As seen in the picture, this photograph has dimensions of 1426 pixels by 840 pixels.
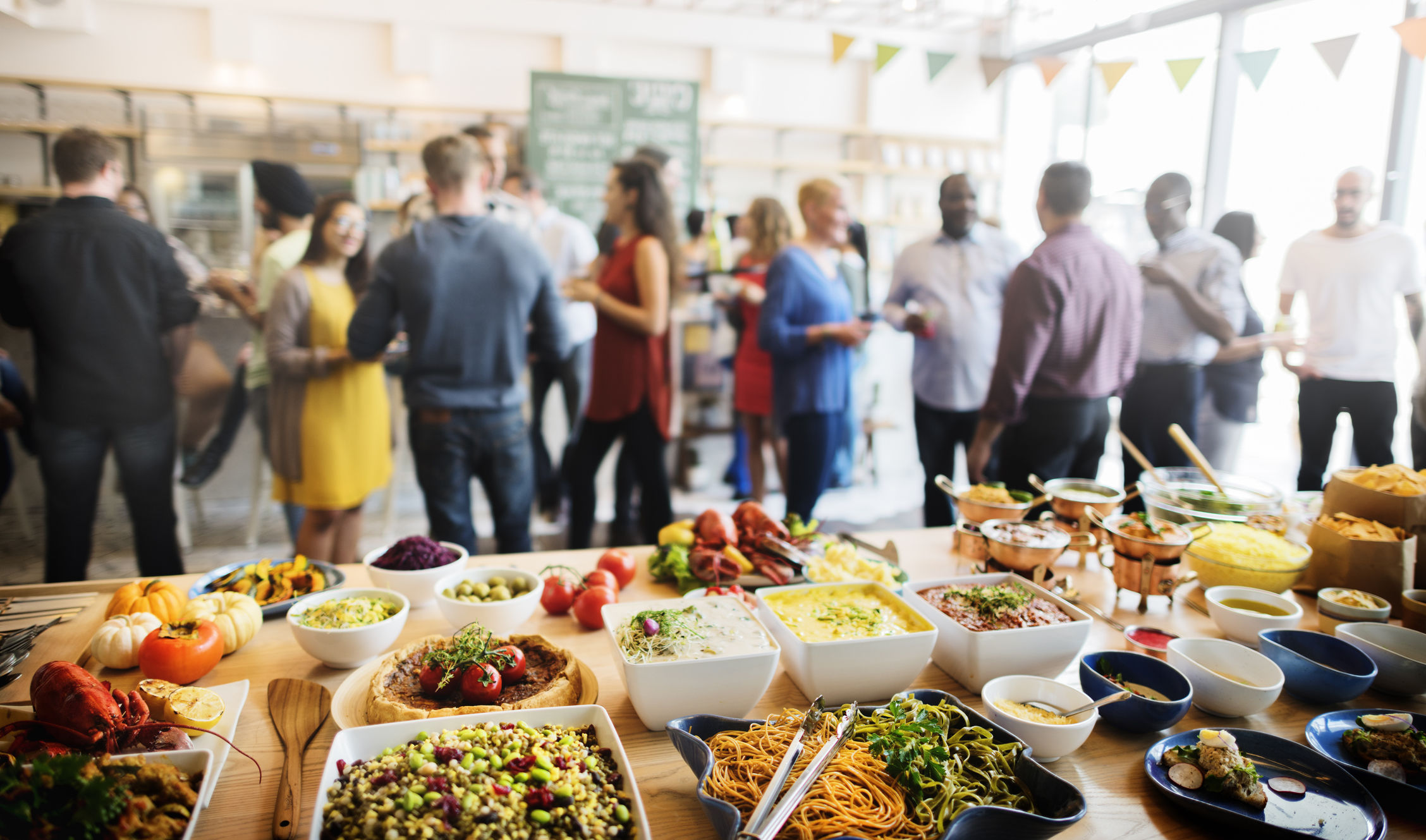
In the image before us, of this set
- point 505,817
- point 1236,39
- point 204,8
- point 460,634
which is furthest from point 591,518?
point 204,8

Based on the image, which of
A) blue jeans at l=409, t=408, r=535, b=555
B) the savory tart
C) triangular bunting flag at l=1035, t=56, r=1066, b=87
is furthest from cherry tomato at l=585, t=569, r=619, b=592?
triangular bunting flag at l=1035, t=56, r=1066, b=87

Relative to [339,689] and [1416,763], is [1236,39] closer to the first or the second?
[1416,763]

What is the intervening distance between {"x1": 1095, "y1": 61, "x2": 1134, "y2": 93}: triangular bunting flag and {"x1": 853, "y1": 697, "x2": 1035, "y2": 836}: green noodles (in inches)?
131

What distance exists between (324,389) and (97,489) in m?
0.87

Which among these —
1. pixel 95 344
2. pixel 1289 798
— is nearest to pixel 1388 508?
pixel 1289 798

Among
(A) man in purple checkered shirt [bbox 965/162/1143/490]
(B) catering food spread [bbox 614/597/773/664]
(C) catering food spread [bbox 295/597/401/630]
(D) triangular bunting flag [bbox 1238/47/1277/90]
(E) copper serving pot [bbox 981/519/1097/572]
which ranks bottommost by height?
(C) catering food spread [bbox 295/597/401/630]

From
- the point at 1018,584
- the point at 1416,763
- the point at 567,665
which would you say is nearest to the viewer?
the point at 1416,763

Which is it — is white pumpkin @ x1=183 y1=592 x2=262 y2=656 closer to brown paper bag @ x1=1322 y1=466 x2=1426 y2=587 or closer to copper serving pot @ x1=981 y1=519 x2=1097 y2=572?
copper serving pot @ x1=981 y1=519 x2=1097 y2=572

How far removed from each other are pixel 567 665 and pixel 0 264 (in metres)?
2.78

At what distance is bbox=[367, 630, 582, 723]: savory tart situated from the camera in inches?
40.3

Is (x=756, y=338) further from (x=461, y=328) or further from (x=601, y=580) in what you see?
(x=601, y=580)

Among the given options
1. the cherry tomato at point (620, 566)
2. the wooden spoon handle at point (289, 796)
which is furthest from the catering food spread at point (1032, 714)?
the wooden spoon handle at point (289, 796)

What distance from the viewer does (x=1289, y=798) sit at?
0.99m

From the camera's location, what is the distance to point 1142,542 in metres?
1.52
